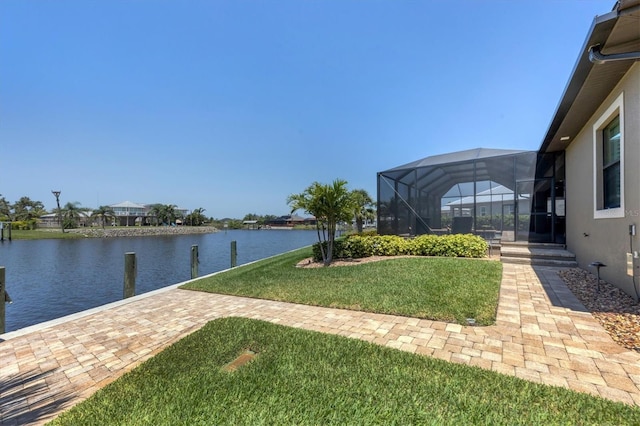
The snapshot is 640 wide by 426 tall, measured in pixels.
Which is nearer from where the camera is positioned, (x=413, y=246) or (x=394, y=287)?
(x=394, y=287)

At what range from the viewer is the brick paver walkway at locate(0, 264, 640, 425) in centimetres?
228

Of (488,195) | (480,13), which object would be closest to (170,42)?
(480,13)

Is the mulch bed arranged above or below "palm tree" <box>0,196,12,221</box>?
below

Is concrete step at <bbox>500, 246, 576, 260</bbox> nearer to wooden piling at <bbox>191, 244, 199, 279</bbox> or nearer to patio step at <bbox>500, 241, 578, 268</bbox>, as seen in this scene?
patio step at <bbox>500, 241, 578, 268</bbox>

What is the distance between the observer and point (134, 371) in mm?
2602

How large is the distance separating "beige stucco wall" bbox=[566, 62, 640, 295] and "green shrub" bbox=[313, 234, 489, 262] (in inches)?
91.4

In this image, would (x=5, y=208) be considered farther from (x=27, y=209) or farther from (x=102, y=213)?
(x=102, y=213)

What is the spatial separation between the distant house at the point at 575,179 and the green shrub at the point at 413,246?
1.67 meters

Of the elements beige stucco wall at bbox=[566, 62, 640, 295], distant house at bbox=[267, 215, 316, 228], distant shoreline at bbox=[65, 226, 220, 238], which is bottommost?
distant shoreline at bbox=[65, 226, 220, 238]

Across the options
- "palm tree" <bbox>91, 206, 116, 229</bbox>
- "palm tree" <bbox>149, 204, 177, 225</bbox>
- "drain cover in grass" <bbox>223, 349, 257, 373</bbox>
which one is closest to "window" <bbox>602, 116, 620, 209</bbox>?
"drain cover in grass" <bbox>223, 349, 257, 373</bbox>

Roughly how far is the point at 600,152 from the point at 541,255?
3216 mm

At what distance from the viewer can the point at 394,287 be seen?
5242mm

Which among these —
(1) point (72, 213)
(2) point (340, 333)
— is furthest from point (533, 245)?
(1) point (72, 213)

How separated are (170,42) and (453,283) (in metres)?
10.7
